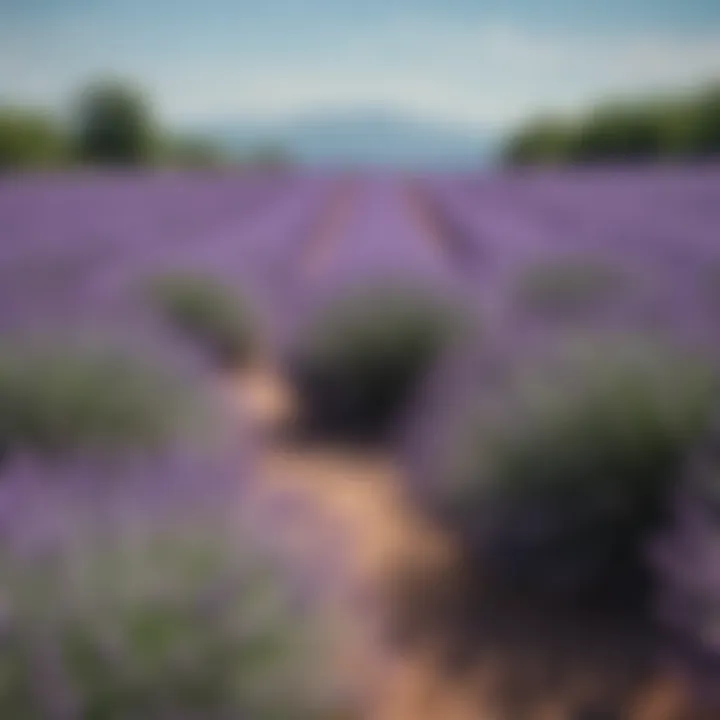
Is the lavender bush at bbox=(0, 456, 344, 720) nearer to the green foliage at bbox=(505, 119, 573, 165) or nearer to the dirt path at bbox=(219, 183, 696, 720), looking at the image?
the dirt path at bbox=(219, 183, 696, 720)

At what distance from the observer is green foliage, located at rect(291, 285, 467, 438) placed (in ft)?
11.3

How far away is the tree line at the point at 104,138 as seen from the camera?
245 centimetres

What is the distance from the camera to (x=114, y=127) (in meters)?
2.96

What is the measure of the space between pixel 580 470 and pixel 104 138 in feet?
6.16

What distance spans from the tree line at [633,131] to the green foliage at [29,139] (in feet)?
3.27

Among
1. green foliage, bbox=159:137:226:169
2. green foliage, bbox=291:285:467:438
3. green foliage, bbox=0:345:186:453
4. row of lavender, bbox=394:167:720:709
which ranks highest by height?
green foliage, bbox=159:137:226:169

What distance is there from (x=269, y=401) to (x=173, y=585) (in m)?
2.51

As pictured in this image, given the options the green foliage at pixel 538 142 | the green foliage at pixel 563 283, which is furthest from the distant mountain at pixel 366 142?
the green foliage at pixel 563 283

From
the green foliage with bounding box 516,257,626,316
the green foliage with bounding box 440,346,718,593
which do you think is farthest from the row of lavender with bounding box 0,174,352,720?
the green foliage with bounding box 516,257,626,316

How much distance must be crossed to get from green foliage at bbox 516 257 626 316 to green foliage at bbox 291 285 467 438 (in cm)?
62

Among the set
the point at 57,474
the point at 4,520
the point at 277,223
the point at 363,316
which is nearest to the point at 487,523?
the point at 57,474

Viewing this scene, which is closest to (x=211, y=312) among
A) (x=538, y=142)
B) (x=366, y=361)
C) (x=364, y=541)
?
(x=366, y=361)

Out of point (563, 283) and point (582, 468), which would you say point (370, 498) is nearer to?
point (582, 468)

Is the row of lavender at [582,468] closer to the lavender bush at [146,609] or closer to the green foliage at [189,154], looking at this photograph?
the lavender bush at [146,609]
